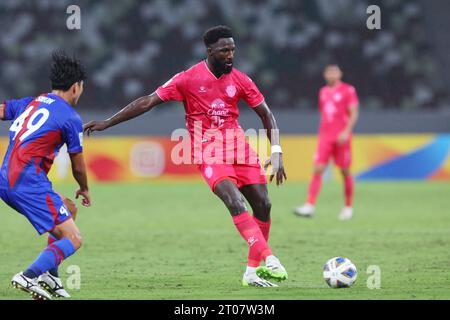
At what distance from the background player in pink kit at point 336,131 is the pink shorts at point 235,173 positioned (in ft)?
19.9

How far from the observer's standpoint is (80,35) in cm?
2447

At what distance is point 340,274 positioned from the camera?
7.59 m

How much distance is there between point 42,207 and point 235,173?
1933 millimetres

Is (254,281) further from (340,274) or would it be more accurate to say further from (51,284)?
(51,284)

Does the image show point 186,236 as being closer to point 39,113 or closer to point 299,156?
point 39,113

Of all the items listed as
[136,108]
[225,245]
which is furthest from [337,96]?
[136,108]

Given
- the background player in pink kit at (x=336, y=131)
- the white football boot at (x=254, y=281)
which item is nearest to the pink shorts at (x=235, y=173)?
the white football boot at (x=254, y=281)

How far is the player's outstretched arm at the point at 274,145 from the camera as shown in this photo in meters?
7.85

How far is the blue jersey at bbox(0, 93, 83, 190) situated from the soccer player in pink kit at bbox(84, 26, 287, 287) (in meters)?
0.96

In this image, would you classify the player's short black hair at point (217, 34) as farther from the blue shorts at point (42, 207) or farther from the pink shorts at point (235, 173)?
the blue shorts at point (42, 207)

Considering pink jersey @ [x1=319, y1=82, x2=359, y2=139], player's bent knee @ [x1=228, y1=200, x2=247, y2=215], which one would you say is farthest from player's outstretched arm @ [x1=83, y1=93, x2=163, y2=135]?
pink jersey @ [x1=319, y1=82, x2=359, y2=139]

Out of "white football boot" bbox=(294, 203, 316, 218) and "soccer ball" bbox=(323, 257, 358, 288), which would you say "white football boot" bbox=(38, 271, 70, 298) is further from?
"white football boot" bbox=(294, 203, 316, 218)

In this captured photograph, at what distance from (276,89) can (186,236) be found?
1244 centimetres

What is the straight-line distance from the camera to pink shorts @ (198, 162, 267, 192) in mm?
7945
